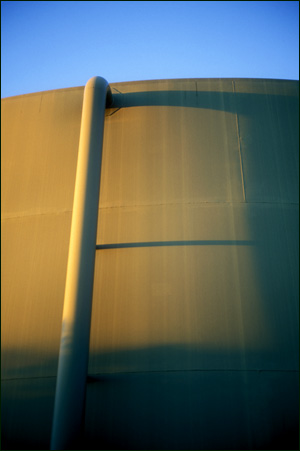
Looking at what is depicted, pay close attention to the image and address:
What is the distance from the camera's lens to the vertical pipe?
6.43 meters

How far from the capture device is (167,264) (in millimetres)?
8039

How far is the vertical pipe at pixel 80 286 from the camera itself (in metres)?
6.43

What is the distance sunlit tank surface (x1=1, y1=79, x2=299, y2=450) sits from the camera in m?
7.01

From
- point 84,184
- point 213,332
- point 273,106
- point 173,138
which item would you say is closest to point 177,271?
point 213,332

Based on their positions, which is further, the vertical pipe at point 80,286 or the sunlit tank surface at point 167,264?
the sunlit tank surface at point 167,264

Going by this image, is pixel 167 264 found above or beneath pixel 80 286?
above

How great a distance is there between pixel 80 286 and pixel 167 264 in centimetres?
188

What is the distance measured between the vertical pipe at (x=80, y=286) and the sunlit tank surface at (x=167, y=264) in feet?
1.86

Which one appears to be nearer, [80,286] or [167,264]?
[80,286]

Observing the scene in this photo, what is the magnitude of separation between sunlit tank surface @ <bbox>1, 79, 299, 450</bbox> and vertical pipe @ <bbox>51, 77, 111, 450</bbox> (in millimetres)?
566

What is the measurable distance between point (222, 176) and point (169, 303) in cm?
310

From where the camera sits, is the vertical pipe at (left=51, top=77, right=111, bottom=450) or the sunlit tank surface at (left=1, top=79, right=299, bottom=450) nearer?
the vertical pipe at (left=51, top=77, right=111, bottom=450)

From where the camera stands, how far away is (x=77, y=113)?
978 centimetres

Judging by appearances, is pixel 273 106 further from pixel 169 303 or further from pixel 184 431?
pixel 184 431
